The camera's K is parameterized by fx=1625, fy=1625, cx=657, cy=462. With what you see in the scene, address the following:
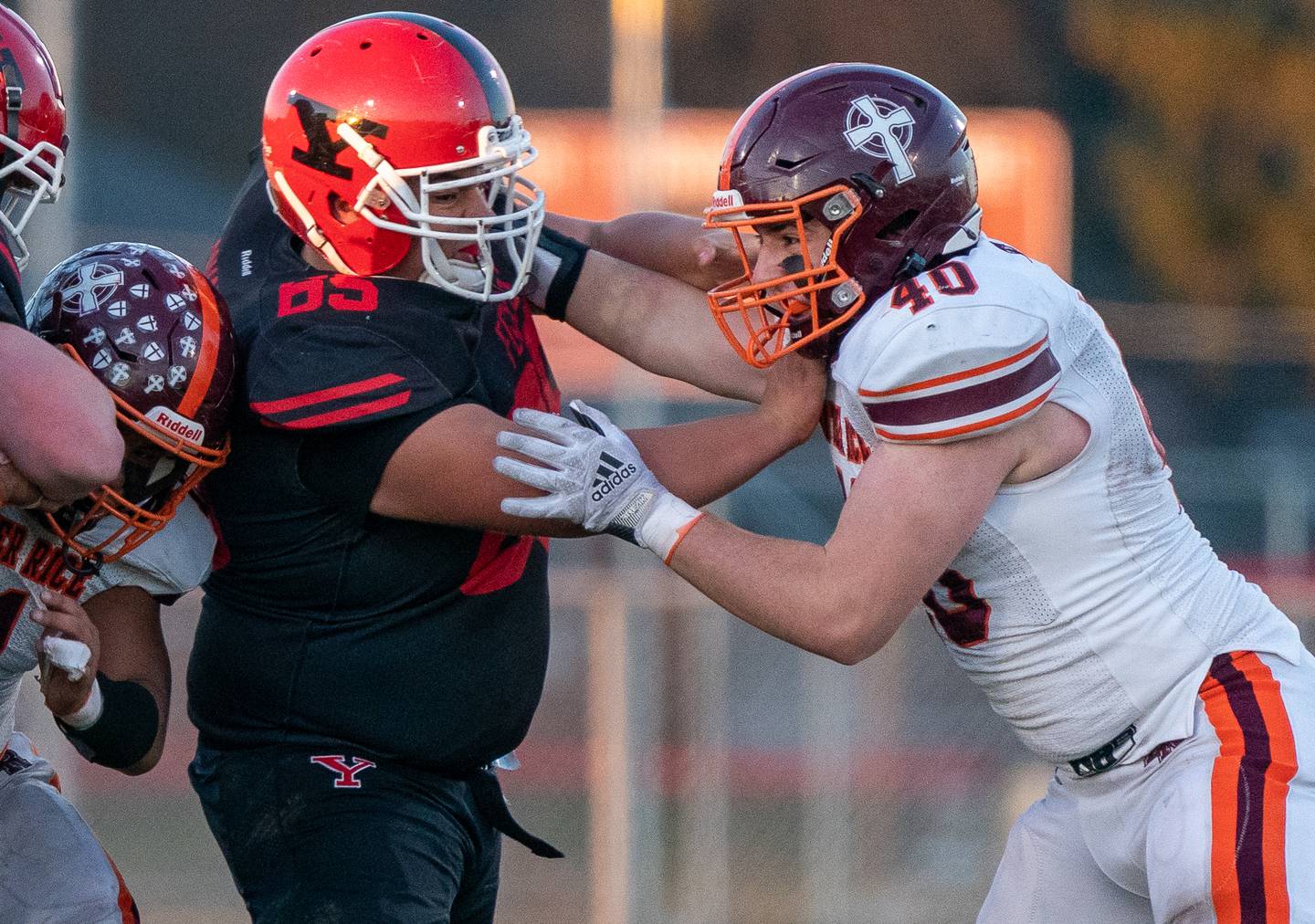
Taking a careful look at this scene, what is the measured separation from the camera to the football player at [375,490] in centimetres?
261

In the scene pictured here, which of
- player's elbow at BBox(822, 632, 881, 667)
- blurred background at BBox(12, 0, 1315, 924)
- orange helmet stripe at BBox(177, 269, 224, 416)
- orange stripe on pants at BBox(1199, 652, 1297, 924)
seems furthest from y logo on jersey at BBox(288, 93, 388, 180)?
blurred background at BBox(12, 0, 1315, 924)

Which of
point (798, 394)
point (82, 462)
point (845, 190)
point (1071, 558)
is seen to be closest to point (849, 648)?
point (1071, 558)

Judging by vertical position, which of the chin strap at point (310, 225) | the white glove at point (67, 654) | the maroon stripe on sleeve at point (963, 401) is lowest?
the white glove at point (67, 654)

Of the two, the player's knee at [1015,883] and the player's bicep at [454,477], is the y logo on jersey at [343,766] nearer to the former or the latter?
the player's bicep at [454,477]

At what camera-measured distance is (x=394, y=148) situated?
2.72 meters

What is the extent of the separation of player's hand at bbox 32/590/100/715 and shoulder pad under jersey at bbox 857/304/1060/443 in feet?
4.09

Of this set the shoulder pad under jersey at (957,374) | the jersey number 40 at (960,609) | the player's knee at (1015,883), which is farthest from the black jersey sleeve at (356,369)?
the player's knee at (1015,883)

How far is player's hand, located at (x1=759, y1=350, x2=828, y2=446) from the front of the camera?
9.39 ft

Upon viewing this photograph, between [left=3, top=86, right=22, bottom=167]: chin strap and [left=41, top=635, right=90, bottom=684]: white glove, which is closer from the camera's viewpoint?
[left=41, top=635, right=90, bottom=684]: white glove

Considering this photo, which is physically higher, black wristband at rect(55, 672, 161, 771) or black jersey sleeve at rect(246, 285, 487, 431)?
black jersey sleeve at rect(246, 285, 487, 431)

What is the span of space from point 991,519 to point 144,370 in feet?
→ 4.52

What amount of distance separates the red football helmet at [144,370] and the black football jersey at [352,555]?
0.09 m

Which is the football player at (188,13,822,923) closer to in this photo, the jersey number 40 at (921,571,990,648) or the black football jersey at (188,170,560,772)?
the black football jersey at (188,170,560,772)

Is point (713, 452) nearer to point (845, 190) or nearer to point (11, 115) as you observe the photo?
point (845, 190)
